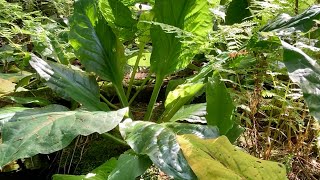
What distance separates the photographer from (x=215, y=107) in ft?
3.27

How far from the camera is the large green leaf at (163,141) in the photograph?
2.55ft

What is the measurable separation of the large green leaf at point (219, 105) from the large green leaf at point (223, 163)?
21cm

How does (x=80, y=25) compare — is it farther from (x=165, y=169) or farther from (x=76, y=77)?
(x=165, y=169)

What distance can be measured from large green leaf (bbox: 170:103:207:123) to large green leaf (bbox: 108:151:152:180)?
0.32 meters

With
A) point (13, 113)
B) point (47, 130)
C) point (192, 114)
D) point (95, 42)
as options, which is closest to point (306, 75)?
point (192, 114)

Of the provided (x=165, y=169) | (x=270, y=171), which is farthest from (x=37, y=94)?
(x=270, y=171)

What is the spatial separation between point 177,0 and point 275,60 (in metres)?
0.41

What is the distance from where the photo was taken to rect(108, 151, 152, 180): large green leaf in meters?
0.81

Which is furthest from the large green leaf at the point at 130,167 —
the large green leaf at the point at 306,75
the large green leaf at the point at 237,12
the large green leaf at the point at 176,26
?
the large green leaf at the point at 237,12

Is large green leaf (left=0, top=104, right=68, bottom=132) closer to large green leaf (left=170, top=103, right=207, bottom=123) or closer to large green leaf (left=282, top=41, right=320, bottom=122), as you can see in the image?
large green leaf (left=170, top=103, right=207, bottom=123)

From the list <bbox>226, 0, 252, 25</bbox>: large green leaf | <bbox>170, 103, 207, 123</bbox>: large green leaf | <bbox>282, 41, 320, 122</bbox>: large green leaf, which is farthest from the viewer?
<bbox>226, 0, 252, 25</bbox>: large green leaf

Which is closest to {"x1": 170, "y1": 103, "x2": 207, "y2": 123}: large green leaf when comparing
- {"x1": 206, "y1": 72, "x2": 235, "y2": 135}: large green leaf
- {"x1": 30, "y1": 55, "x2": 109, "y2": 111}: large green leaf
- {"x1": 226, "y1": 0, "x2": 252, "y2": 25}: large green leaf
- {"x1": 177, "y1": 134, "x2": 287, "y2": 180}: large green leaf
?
{"x1": 206, "y1": 72, "x2": 235, "y2": 135}: large green leaf

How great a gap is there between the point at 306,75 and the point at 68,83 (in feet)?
2.60

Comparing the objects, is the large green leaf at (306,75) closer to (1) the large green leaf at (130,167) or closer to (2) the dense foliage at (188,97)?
(2) the dense foliage at (188,97)
